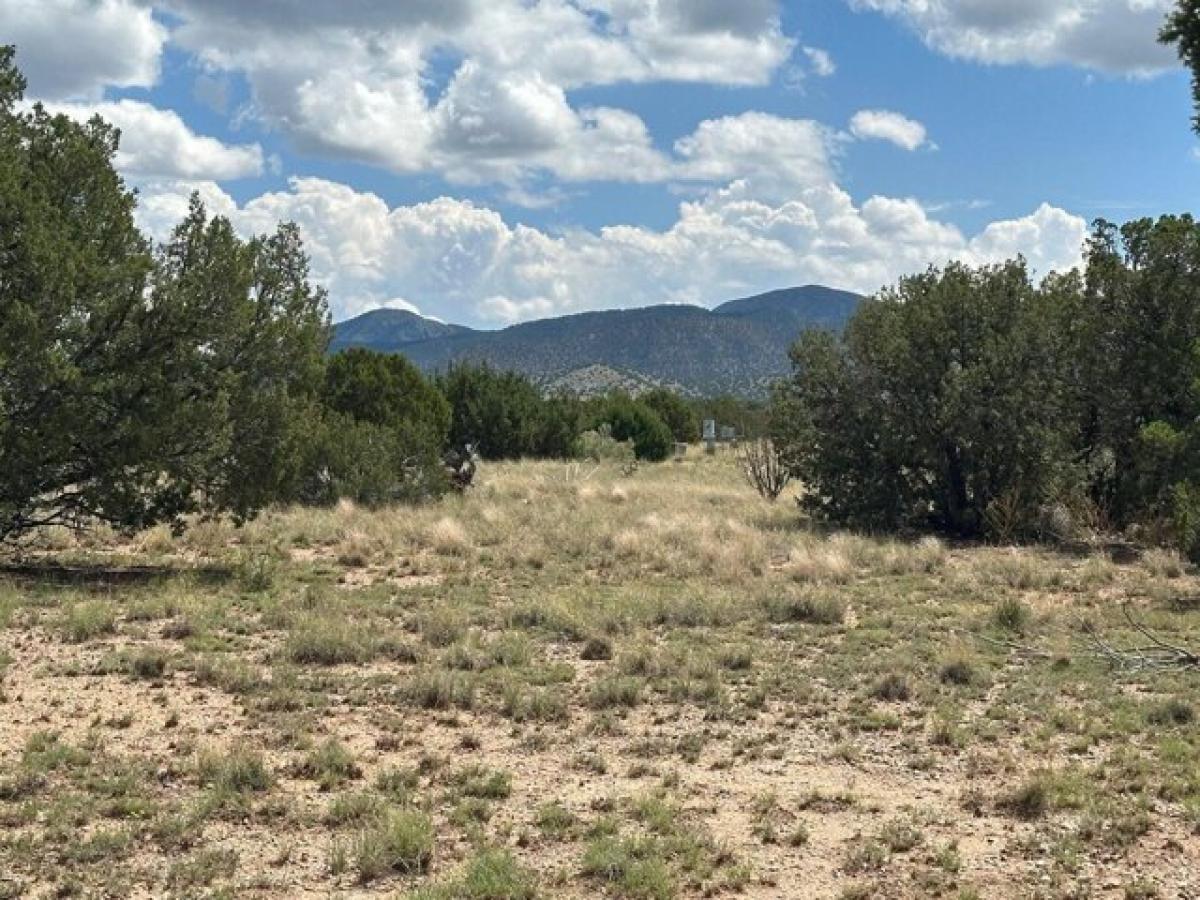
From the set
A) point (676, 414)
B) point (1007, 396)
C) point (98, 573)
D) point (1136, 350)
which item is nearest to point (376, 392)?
point (98, 573)

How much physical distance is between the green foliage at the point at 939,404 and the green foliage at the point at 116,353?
12029mm

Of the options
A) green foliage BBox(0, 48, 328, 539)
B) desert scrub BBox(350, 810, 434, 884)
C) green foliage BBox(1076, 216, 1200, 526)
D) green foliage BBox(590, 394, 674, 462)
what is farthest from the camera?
green foliage BBox(590, 394, 674, 462)

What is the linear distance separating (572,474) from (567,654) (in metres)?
24.8

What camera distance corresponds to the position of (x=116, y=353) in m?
14.4

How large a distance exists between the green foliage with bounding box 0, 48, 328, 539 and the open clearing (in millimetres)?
1278

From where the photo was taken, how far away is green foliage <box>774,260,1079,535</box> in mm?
21688

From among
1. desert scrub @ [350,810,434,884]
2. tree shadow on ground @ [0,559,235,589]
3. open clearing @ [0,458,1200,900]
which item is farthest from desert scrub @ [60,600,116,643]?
desert scrub @ [350,810,434,884]

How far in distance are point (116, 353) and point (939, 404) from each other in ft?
50.0

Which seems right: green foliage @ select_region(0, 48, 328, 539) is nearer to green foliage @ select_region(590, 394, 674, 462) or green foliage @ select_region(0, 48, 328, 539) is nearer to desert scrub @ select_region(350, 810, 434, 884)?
desert scrub @ select_region(350, 810, 434, 884)

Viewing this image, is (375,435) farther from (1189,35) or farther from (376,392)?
(1189,35)

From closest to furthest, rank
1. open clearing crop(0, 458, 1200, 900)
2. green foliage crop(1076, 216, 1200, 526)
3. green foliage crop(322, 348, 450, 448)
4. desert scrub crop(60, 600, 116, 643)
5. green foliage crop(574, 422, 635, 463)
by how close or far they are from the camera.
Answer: open clearing crop(0, 458, 1200, 900) < desert scrub crop(60, 600, 116, 643) < green foliage crop(1076, 216, 1200, 526) < green foliage crop(322, 348, 450, 448) < green foliage crop(574, 422, 635, 463)

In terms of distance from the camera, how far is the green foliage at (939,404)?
2169 centimetres

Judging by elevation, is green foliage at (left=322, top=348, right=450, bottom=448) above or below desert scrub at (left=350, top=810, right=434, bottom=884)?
above

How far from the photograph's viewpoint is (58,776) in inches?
269
